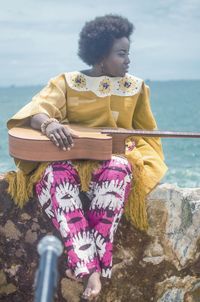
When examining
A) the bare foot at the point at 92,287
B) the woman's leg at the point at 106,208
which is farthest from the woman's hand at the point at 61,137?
the bare foot at the point at 92,287

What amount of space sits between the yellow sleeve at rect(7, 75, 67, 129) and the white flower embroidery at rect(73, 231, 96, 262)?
0.80 meters

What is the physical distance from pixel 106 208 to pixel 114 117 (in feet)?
2.40

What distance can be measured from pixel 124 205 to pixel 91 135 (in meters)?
0.45

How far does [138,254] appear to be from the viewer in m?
3.73

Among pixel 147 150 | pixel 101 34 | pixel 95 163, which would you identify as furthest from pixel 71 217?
pixel 101 34

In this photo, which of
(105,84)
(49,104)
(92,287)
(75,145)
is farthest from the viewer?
(105,84)

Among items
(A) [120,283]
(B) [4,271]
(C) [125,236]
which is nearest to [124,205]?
(C) [125,236]

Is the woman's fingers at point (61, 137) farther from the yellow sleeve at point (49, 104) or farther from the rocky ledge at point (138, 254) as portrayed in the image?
the rocky ledge at point (138, 254)

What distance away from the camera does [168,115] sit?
58094 millimetres

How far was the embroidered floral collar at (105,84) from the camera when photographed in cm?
371

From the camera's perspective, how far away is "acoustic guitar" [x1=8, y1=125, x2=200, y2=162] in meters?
3.29

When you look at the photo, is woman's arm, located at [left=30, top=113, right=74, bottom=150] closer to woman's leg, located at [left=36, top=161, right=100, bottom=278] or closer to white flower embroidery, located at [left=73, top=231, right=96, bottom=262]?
woman's leg, located at [left=36, top=161, right=100, bottom=278]

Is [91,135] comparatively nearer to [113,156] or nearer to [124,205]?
[113,156]

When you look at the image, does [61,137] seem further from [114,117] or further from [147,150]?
[147,150]
